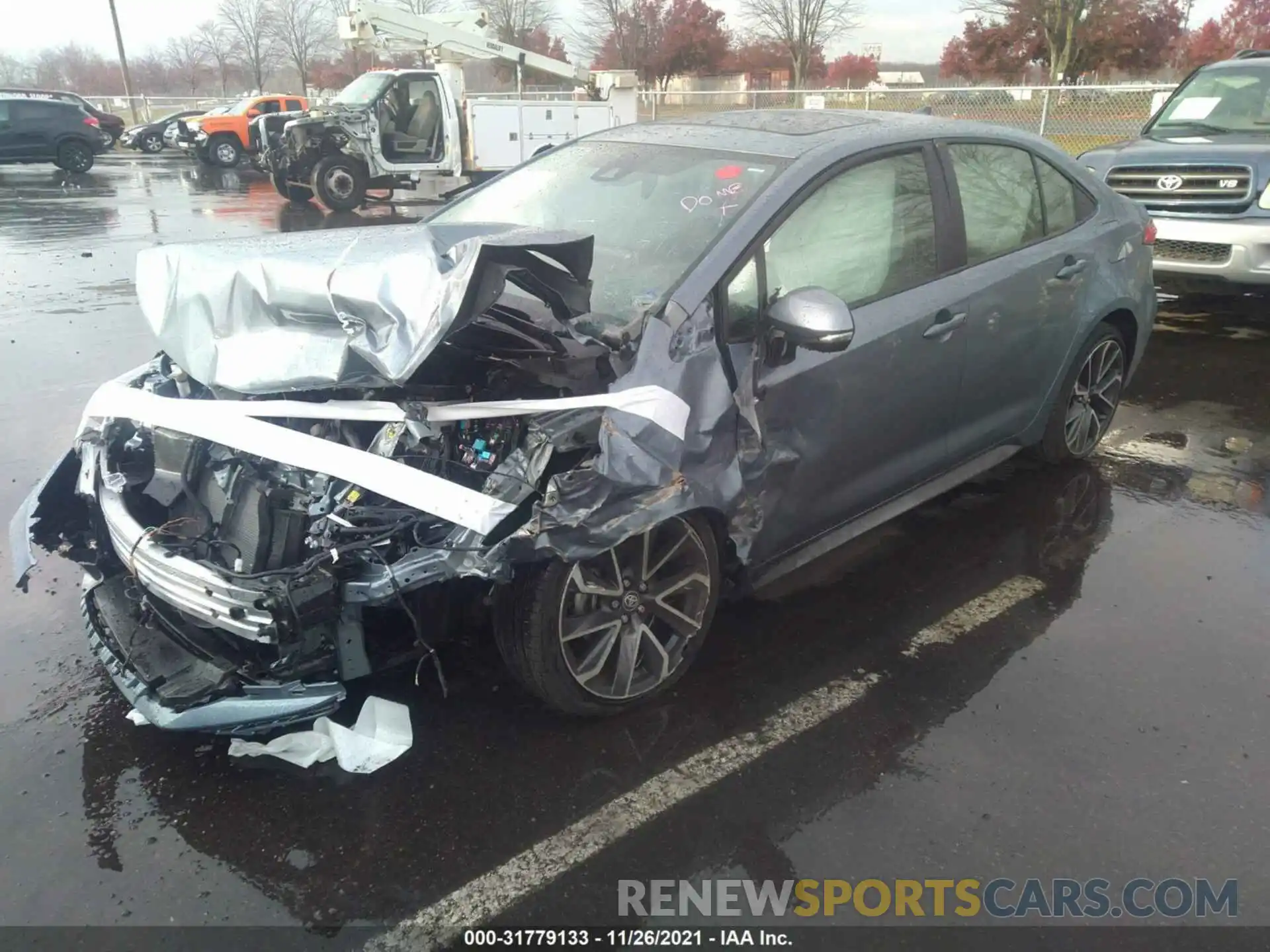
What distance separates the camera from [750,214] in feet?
10.7

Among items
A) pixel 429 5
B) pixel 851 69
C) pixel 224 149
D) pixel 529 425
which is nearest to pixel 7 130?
pixel 224 149

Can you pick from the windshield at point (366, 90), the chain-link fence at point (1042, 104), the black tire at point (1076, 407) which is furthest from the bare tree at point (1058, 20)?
the black tire at point (1076, 407)

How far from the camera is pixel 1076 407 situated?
4.90 meters

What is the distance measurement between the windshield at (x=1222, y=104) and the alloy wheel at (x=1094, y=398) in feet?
16.0

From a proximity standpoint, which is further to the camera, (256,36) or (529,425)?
(256,36)

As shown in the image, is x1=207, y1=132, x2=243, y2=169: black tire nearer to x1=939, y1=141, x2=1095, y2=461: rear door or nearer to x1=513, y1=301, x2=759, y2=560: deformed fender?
x1=939, y1=141, x2=1095, y2=461: rear door

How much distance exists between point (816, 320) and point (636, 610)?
1088 mm

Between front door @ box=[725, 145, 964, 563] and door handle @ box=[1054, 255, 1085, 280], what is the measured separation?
894 mm

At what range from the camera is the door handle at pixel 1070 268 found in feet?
14.3

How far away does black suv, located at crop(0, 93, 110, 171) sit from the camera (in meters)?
21.8

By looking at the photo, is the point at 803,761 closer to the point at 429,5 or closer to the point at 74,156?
the point at 74,156

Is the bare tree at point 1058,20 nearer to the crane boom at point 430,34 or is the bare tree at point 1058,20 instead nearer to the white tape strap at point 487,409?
the crane boom at point 430,34

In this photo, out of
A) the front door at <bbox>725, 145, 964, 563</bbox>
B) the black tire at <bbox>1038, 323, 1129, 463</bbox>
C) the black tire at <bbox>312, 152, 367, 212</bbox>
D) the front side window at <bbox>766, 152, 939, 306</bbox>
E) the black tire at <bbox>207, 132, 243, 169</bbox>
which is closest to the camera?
the front door at <bbox>725, 145, 964, 563</bbox>

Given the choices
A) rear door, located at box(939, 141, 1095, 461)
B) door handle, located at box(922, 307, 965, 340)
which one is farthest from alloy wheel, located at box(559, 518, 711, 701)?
rear door, located at box(939, 141, 1095, 461)
